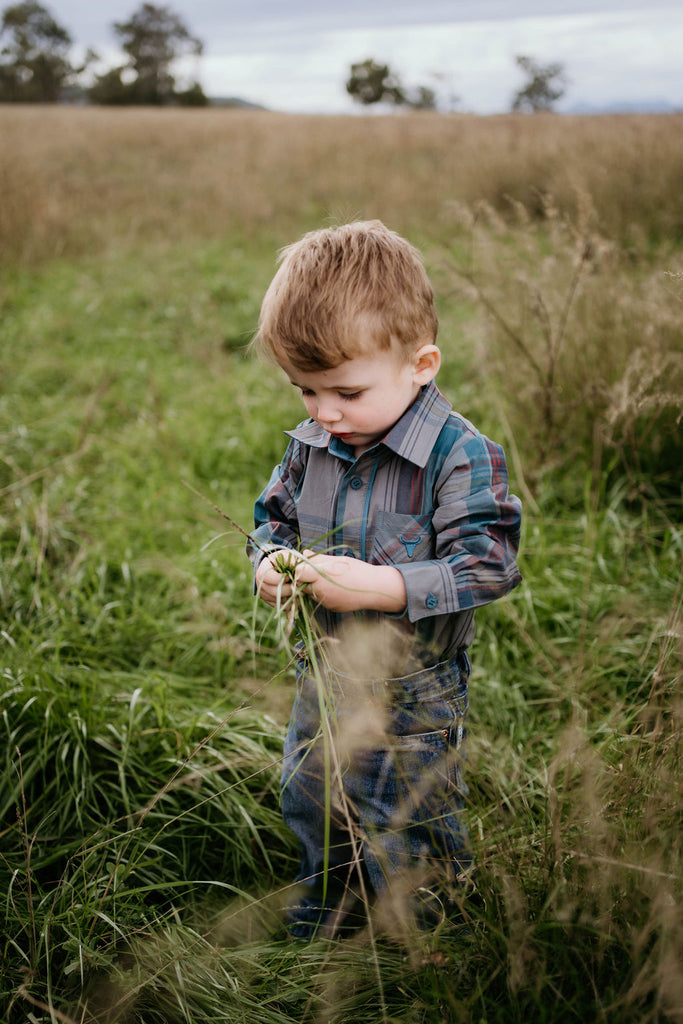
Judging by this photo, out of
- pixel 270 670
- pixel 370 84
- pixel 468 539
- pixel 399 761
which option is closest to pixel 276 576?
pixel 468 539

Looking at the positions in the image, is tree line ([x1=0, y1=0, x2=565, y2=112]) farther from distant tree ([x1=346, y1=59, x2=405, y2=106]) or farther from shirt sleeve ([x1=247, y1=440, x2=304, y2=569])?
shirt sleeve ([x1=247, y1=440, x2=304, y2=569])

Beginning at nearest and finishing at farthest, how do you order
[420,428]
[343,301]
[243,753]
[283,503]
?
1. [343,301]
2. [420,428]
3. [283,503]
4. [243,753]

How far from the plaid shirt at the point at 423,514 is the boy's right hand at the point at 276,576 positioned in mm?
30

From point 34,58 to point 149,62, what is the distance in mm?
9057

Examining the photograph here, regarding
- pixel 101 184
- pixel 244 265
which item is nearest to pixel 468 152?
pixel 244 265

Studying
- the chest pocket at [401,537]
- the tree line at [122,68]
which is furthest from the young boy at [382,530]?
the tree line at [122,68]

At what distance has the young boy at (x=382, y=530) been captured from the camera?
121cm

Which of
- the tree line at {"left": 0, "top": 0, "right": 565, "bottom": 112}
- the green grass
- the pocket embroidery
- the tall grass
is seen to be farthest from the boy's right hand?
the tree line at {"left": 0, "top": 0, "right": 565, "bottom": 112}

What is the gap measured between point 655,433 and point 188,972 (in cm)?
249

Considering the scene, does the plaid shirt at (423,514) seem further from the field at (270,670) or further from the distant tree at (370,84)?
the distant tree at (370,84)

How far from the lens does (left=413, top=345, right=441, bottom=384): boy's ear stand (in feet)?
4.20

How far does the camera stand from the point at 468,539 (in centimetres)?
124

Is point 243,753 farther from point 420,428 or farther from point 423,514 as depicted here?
point 420,428

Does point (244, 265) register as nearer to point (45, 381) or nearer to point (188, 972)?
point (45, 381)
